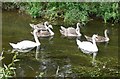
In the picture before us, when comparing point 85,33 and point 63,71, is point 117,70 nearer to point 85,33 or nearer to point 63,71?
point 63,71

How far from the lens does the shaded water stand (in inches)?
314

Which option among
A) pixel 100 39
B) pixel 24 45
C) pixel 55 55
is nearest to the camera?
pixel 55 55

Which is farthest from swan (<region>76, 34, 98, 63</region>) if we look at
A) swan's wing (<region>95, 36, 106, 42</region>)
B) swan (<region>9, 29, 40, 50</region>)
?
swan (<region>9, 29, 40, 50</region>)

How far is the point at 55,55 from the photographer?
898 centimetres

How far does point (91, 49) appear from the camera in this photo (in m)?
9.59

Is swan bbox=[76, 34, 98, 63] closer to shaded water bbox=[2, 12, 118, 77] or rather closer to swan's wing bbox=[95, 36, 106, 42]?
shaded water bbox=[2, 12, 118, 77]

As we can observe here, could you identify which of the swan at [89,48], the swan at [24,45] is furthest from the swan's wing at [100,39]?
the swan at [24,45]

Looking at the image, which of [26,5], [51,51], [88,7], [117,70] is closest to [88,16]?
[88,7]

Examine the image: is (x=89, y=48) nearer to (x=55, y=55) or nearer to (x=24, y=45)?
(x=55, y=55)

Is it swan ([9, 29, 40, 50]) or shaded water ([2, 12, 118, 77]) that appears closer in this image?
shaded water ([2, 12, 118, 77])

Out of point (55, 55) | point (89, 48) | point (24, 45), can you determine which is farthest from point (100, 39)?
point (24, 45)

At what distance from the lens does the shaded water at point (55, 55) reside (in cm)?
798

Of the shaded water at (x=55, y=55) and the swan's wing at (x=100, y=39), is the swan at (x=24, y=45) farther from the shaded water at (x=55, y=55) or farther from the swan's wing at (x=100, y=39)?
the swan's wing at (x=100, y=39)

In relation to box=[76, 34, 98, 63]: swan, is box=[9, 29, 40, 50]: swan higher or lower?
higher
